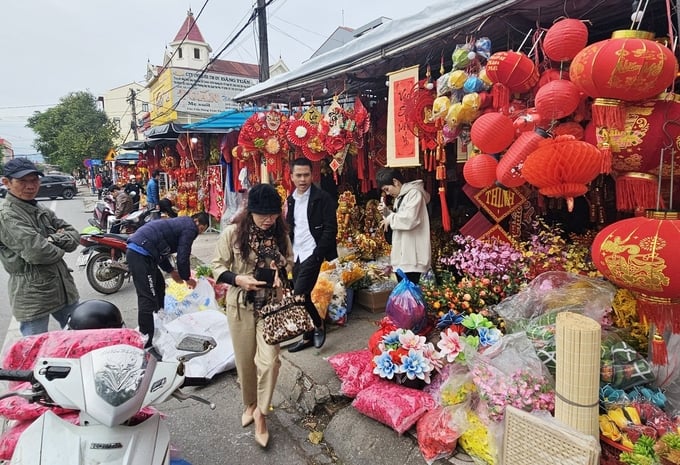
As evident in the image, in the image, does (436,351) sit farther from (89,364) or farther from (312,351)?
(89,364)

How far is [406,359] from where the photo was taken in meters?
3.06

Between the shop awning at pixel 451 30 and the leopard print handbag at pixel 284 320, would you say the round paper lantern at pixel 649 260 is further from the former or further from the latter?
the leopard print handbag at pixel 284 320

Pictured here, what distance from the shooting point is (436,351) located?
3221 millimetres

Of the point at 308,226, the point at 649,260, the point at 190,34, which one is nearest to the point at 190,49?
the point at 190,34

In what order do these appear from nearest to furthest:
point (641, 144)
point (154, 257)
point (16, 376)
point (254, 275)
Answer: point (16, 376) → point (641, 144) → point (254, 275) → point (154, 257)

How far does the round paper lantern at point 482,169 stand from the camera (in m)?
2.97

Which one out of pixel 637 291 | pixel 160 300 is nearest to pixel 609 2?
pixel 637 291

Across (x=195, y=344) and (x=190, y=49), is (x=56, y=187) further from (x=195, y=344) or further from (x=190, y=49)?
(x=195, y=344)

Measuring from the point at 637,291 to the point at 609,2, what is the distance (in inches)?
79.6

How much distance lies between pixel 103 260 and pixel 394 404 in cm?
578

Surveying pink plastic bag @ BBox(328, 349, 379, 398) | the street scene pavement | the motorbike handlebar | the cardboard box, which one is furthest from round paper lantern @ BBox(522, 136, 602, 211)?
the cardboard box

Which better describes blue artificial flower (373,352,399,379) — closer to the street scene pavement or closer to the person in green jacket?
the street scene pavement

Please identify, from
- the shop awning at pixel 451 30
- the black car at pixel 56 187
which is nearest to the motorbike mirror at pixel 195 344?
the shop awning at pixel 451 30

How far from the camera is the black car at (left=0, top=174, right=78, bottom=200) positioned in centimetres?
2715
